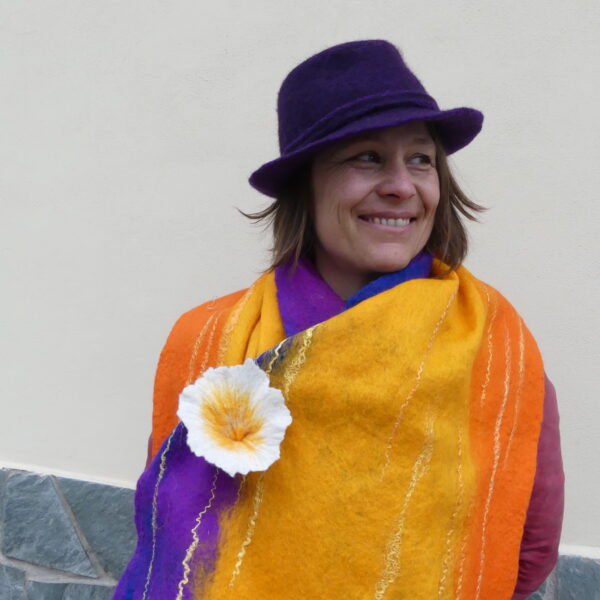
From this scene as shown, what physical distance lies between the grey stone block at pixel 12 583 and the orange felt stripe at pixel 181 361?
4.29ft

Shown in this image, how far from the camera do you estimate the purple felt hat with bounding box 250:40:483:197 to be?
100cm

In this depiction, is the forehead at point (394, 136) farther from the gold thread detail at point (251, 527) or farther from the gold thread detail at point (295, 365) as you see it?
the gold thread detail at point (251, 527)

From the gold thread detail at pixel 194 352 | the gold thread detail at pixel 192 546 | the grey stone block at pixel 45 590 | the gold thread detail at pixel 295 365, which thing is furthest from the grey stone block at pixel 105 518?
the gold thread detail at pixel 295 365

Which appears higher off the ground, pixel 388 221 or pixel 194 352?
pixel 388 221

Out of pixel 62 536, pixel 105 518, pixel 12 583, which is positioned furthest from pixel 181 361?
pixel 12 583

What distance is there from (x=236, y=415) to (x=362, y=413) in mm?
203

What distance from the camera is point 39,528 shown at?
209 centimetres

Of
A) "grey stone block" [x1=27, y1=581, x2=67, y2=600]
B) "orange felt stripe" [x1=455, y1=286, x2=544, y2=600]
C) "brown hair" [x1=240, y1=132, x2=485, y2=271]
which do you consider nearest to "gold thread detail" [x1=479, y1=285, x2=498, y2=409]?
"orange felt stripe" [x1=455, y1=286, x2=544, y2=600]

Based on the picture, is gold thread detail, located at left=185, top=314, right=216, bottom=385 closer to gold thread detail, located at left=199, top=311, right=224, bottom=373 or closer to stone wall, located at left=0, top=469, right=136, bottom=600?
gold thread detail, located at left=199, top=311, right=224, bottom=373

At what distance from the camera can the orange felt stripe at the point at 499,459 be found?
3.31 feet

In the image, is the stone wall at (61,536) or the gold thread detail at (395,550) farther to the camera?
the stone wall at (61,536)

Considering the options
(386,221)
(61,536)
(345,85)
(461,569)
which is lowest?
(61,536)

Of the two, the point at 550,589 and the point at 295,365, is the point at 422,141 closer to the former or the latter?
the point at 295,365

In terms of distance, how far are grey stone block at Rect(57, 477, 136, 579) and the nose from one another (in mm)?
1476
